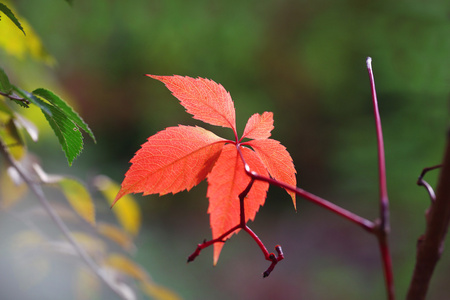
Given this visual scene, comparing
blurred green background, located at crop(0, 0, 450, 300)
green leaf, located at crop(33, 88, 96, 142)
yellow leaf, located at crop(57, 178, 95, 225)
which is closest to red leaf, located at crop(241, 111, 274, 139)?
green leaf, located at crop(33, 88, 96, 142)

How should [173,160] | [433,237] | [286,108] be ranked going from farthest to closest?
[286,108] < [173,160] < [433,237]

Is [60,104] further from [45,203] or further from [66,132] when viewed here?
[45,203]

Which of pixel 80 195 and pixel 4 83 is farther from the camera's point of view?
pixel 80 195

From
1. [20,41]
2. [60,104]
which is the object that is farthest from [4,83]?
[20,41]

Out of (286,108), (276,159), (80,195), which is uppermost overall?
(276,159)

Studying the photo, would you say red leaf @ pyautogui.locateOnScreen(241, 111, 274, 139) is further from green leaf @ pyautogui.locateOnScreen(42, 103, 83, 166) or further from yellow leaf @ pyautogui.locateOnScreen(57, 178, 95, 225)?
yellow leaf @ pyautogui.locateOnScreen(57, 178, 95, 225)

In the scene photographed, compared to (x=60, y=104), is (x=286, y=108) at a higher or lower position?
lower

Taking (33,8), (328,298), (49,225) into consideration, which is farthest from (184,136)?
(33,8)

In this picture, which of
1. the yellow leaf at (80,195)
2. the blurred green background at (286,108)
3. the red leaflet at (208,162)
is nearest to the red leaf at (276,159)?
the red leaflet at (208,162)
